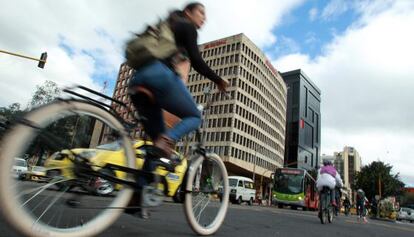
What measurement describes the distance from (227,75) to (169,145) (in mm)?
72223

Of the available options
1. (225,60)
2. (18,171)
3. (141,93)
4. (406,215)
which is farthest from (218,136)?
(18,171)

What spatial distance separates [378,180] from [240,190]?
1524 inches

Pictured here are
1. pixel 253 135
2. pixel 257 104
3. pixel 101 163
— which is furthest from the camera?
pixel 257 104

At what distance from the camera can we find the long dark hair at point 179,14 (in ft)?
9.04

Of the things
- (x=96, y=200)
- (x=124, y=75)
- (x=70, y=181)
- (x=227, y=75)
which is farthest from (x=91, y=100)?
(x=124, y=75)

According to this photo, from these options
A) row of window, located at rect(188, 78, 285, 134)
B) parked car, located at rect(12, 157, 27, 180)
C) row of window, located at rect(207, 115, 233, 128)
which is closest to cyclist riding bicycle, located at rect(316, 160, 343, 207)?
parked car, located at rect(12, 157, 27, 180)

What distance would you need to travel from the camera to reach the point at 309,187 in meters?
29.6

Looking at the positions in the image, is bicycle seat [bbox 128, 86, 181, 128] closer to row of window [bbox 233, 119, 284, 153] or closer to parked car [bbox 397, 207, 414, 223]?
parked car [bbox 397, 207, 414, 223]

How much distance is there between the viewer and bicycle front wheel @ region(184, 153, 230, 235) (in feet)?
10.7

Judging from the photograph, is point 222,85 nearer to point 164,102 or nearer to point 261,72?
point 164,102

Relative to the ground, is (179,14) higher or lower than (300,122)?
lower

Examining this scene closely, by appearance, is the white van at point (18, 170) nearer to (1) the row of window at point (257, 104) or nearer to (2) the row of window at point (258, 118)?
(2) the row of window at point (258, 118)

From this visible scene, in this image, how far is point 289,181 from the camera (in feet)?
94.8

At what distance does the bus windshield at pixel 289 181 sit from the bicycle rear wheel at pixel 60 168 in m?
27.5
